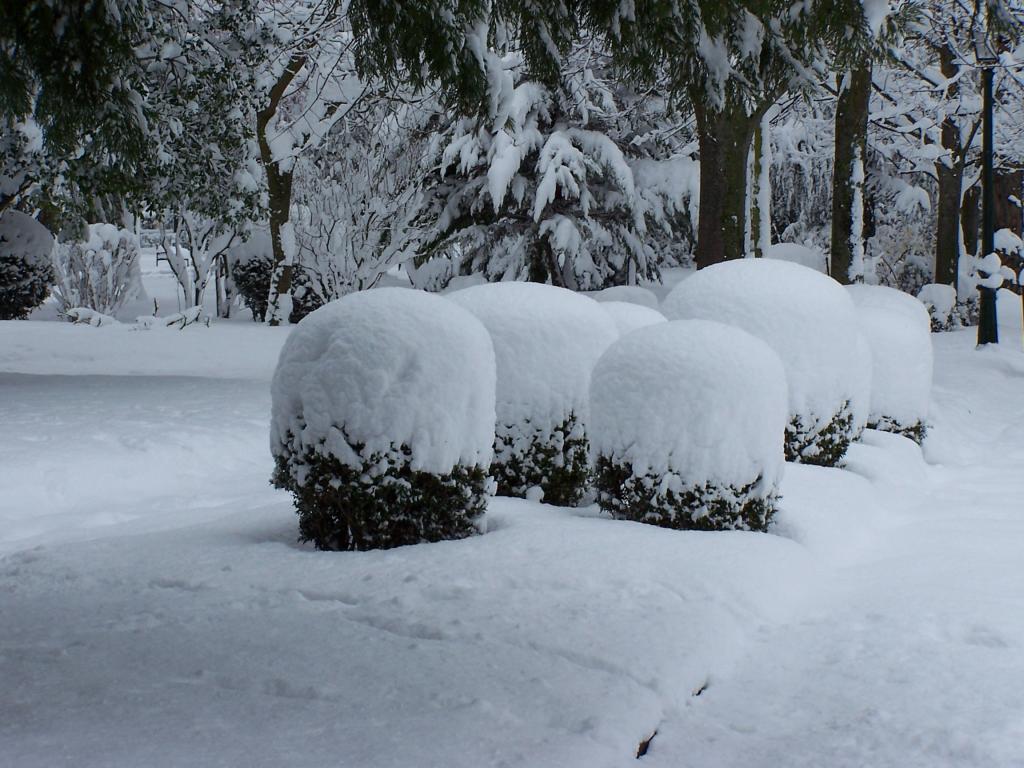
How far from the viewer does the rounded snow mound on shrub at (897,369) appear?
959cm

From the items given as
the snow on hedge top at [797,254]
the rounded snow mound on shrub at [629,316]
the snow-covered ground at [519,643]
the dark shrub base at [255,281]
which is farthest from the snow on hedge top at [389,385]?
the dark shrub base at [255,281]

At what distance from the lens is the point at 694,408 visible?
553 cm

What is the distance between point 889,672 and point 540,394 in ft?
10.2

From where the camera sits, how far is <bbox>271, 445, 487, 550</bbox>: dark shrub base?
4.83 metres

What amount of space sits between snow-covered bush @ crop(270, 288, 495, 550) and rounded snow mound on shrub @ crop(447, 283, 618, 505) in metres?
1.22

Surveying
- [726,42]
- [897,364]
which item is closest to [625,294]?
[897,364]

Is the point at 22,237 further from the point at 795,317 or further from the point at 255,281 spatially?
the point at 795,317

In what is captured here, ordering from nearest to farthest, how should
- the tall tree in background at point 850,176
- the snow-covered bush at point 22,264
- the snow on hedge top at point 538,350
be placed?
the snow on hedge top at point 538,350, the tall tree in background at point 850,176, the snow-covered bush at point 22,264

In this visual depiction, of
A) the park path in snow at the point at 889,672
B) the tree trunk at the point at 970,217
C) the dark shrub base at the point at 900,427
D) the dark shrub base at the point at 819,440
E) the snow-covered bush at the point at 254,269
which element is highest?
the tree trunk at the point at 970,217

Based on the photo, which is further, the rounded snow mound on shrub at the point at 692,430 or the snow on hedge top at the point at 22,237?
the snow on hedge top at the point at 22,237

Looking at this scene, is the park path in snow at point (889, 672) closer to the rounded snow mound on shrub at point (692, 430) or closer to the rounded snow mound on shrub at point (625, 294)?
the rounded snow mound on shrub at point (692, 430)

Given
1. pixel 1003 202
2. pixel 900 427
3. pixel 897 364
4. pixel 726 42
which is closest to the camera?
pixel 726 42

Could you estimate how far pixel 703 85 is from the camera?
438 cm

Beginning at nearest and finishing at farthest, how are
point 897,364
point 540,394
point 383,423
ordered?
point 383,423
point 540,394
point 897,364
